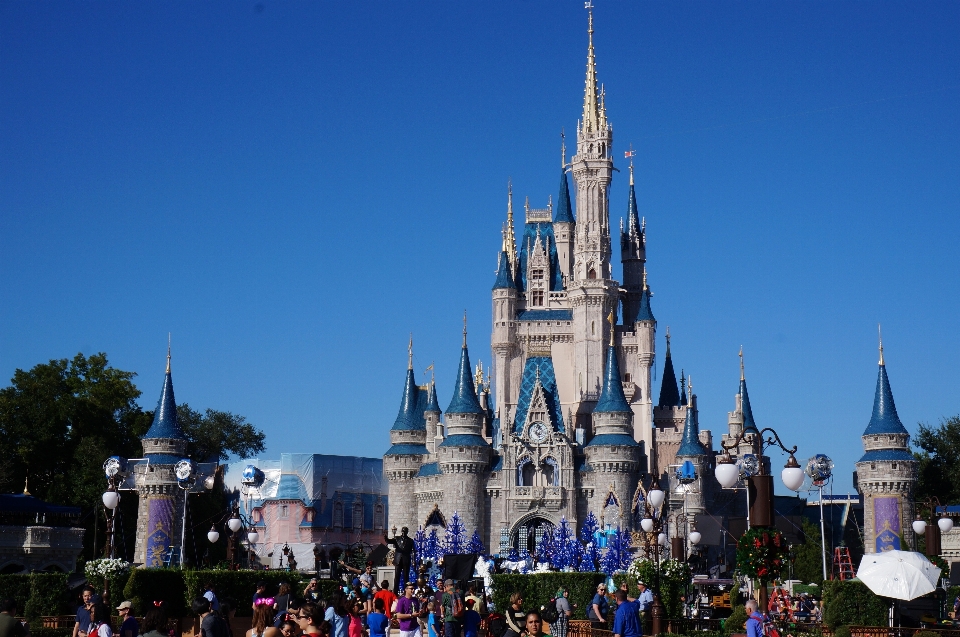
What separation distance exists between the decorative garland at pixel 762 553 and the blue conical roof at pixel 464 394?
4524 cm

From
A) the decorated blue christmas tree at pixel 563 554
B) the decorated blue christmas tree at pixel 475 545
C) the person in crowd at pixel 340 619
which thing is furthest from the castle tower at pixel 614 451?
the person in crowd at pixel 340 619

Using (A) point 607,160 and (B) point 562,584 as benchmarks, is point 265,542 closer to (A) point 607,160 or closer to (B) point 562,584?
(A) point 607,160

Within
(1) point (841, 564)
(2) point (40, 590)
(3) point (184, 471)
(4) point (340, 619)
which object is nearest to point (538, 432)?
(3) point (184, 471)

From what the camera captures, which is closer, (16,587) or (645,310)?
(16,587)

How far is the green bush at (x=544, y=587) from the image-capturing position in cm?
2891

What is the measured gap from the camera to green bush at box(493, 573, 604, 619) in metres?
28.9

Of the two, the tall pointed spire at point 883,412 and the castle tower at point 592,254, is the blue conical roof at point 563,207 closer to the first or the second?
the castle tower at point 592,254

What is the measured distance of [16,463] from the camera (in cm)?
6494

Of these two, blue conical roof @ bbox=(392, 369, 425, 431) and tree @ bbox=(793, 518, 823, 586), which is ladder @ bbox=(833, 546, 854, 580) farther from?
blue conical roof @ bbox=(392, 369, 425, 431)

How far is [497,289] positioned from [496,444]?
9549mm

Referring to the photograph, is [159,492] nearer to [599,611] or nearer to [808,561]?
[808,561]

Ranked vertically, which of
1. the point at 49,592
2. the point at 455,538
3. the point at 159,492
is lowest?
the point at 49,592

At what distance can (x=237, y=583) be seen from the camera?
29609 millimetres

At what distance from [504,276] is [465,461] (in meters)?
13.2
